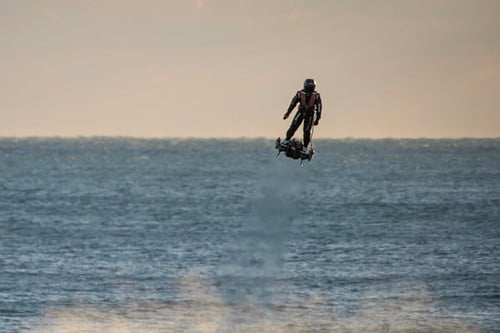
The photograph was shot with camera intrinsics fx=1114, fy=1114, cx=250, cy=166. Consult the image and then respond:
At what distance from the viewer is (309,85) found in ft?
128

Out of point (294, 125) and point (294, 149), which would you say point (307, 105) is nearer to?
point (294, 125)

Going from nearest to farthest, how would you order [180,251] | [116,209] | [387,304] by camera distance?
[387,304] < [180,251] < [116,209]

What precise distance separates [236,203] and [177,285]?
81.1 m

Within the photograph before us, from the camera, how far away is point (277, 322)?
237 feet

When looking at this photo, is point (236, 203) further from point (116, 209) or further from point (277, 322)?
point (277, 322)

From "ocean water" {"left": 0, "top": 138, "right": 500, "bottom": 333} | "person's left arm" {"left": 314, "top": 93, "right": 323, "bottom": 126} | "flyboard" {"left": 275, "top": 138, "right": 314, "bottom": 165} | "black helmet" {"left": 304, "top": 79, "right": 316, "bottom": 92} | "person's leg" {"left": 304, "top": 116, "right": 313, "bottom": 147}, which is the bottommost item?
"ocean water" {"left": 0, "top": 138, "right": 500, "bottom": 333}

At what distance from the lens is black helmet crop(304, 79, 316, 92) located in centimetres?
3888

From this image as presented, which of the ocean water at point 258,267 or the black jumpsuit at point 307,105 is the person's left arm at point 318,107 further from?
the ocean water at point 258,267

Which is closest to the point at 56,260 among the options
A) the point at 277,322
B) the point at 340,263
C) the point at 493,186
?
the point at 340,263

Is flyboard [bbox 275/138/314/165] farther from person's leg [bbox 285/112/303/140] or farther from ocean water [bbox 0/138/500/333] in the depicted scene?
ocean water [bbox 0/138/500/333]

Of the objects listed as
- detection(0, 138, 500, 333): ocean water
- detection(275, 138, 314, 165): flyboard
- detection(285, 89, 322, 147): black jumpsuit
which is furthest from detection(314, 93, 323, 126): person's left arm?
detection(0, 138, 500, 333): ocean water

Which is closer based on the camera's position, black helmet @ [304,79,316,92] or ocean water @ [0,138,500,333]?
black helmet @ [304,79,316,92]

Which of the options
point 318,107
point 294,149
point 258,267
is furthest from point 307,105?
point 258,267

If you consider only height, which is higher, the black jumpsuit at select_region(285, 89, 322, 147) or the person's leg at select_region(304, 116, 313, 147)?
the black jumpsuit at select_region(285, 89, 322, 147)
